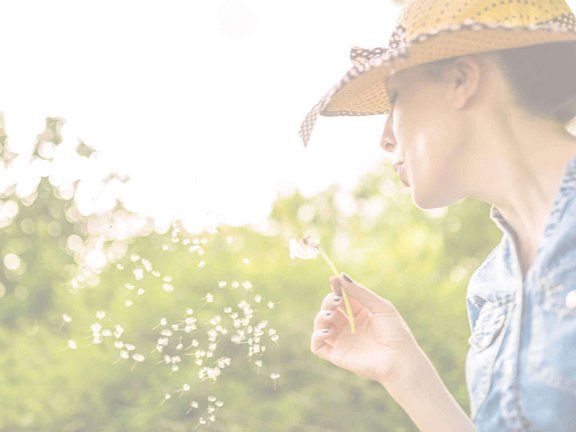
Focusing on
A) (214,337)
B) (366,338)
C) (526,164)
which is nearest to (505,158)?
(526,164)

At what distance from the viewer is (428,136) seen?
1.24m

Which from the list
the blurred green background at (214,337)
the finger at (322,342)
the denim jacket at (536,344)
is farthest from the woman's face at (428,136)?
the blurred green background at (214,337)

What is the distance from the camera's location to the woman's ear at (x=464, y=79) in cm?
123

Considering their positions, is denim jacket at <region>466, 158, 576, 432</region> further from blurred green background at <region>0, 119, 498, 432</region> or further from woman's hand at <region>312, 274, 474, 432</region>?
blurred green background at <region>0, 119, 498, 432</region>

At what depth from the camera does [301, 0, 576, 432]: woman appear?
1.14m

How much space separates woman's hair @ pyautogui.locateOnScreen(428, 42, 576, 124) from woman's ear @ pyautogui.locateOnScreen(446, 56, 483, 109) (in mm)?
18

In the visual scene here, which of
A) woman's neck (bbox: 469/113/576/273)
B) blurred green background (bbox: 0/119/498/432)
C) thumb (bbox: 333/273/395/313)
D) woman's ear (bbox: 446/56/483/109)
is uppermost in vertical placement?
woman's ear (bbox: 446/56/483/109)

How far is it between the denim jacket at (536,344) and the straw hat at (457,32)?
0.20 m

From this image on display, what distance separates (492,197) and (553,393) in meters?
0.31

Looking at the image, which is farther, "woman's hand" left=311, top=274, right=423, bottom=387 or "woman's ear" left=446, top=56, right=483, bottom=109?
"woman's hand" left=311, top=274, right=423, bottom=387

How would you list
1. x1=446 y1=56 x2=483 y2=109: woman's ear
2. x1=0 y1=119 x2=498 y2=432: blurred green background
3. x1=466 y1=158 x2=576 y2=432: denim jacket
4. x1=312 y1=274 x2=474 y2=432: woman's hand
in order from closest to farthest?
x1=466 y1=158 x2=576 y2=432: denim jacket < x1=446 y1=56 x2=483 y2=109: woman's ear < x1=312 y1=274 x2=474 y2=432: woman's hand < x1=0 y1=119 x2=498 y2=432: blurred green background

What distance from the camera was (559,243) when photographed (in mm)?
1152

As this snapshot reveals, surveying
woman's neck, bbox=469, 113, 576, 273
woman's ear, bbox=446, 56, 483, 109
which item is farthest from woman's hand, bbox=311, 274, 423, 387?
woman's ear, bbox=446, 56, 483, 109

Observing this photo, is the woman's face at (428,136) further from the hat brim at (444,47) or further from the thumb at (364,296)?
the thumb at (364,296)
